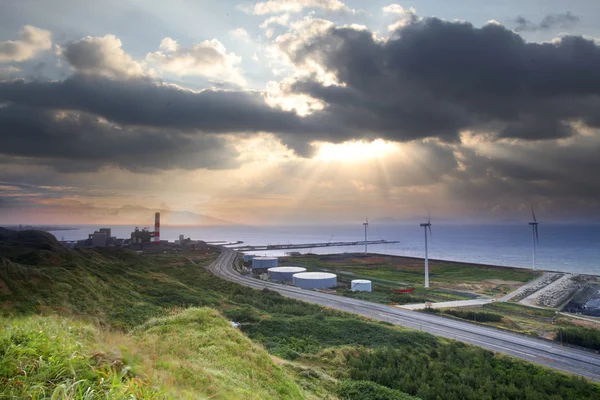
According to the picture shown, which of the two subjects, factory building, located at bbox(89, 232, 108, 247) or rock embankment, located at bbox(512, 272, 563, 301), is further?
factory building, located at bbox(89, 232, 108, 247)

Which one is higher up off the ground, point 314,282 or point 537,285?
point 314,282

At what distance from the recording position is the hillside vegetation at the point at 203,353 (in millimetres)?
9414

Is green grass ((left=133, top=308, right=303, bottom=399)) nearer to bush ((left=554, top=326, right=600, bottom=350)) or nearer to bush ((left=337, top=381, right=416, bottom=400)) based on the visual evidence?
bush ((left=337, top=381, right=416, bottom=400))

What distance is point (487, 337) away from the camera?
53719 mm

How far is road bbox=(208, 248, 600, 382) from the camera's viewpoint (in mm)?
44469

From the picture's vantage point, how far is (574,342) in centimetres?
5278

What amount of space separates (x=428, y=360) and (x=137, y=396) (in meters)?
39.2

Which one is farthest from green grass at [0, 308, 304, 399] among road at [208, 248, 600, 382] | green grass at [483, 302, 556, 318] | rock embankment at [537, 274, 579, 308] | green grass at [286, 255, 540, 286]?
green grass at [286, 255, 540, 286]

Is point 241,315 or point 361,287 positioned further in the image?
point 361,287

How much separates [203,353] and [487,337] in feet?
164

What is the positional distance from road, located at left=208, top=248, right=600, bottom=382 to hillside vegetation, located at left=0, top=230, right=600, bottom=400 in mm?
5690

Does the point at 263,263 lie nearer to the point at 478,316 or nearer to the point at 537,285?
the point at 478,316

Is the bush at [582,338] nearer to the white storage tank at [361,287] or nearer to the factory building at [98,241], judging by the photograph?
the white storage tank at [361,287]

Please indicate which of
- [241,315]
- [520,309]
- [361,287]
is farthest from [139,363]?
[520,309]
